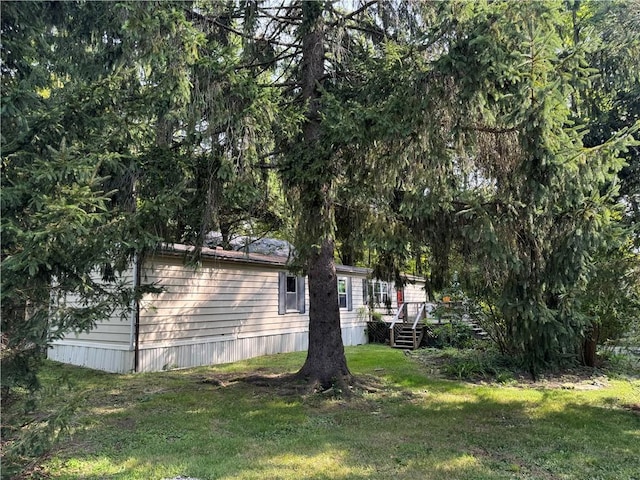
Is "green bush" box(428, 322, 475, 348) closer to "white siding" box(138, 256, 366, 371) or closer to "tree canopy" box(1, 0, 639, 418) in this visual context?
"white siding" box(138, 256, 366, 371)

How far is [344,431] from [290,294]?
8.44 m

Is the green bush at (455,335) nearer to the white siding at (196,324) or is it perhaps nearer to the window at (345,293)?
the window at (345,293)

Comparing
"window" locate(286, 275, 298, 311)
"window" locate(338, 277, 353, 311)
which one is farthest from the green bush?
"window" locate(286, 275, 298, 311)

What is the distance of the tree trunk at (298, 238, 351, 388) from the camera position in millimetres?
8023

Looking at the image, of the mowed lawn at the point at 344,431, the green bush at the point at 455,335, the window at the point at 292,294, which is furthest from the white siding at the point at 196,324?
the green bush at the point at 455,335

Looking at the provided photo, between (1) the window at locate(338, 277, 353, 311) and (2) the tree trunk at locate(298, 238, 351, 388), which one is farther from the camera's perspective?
(1) the window at locate(338, 277, 353, 311)

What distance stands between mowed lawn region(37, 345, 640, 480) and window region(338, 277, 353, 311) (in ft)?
23.7

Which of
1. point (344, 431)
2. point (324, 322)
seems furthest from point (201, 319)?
point (344, 431)

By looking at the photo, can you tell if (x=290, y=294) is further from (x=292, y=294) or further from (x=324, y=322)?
(x=324, y=322)

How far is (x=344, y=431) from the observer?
5.71 meters

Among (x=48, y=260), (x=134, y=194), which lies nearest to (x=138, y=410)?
(x=134, y=194)

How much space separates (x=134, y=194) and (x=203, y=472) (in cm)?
357

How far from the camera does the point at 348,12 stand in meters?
7.92

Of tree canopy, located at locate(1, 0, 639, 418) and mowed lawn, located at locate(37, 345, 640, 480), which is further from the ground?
tree canopy, located at locate(1, 0, 639, 418)
